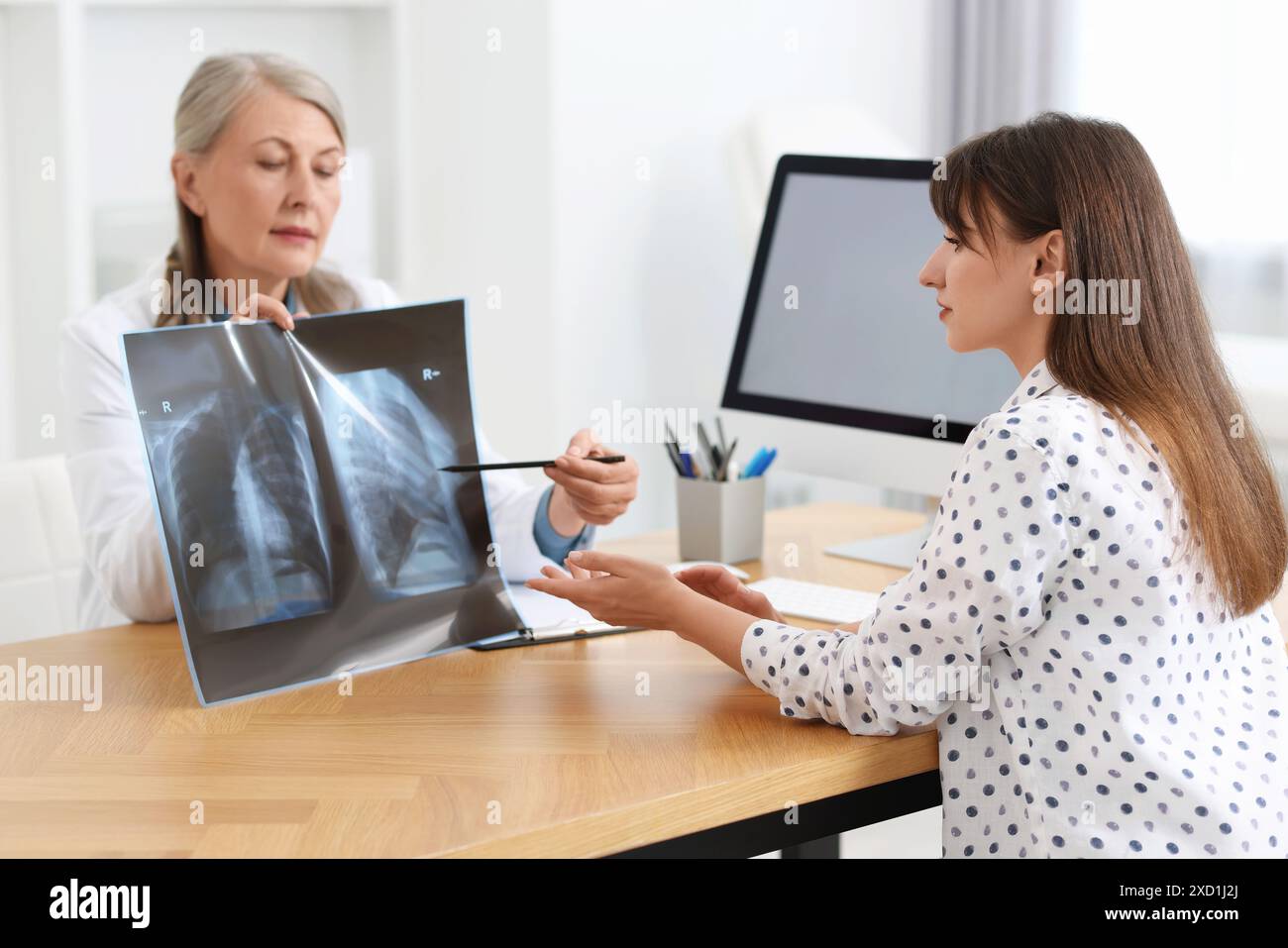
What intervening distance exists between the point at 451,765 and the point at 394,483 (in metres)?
0.35

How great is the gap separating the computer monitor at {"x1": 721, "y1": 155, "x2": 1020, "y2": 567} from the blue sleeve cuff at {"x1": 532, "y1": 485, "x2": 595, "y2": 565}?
1.13 ft

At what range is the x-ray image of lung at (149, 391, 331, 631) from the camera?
1151 millimetres

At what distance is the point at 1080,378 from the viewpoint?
103 cm

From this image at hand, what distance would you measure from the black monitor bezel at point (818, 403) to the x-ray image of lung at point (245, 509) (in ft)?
2.33

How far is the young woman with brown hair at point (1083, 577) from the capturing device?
0.97m

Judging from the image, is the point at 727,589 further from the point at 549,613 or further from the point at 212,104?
the point at 212,104

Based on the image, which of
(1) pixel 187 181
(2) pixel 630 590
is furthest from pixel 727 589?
(1) pixel 187 181

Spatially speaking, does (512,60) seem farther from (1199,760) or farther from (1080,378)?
(1199,760)

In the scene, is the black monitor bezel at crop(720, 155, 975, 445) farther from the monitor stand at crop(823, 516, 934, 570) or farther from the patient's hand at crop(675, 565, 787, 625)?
the patient's hand at crop(675, 565, 787, 625)

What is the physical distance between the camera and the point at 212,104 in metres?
1.59
